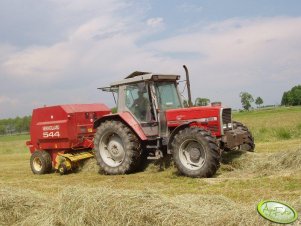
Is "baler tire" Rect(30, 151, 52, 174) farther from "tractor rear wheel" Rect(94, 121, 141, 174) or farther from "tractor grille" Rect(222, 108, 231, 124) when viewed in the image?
"tractor grille" Rect(222, 108, 231, 124)

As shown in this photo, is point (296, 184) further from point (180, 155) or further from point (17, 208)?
point (17, 208)

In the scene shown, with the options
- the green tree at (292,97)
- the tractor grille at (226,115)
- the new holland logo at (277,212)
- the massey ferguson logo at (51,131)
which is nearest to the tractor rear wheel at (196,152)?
the tractor grille at (226,115)

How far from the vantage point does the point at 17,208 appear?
17.6ft

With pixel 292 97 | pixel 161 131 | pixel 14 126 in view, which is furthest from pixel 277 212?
pixel 292 97

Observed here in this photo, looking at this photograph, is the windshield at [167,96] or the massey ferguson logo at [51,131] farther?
the massey ferguson logo at [51,131]

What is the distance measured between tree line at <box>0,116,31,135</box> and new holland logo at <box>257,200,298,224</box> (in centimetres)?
9329

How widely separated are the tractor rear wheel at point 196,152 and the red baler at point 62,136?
303 cm

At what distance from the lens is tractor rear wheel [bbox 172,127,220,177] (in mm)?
8398

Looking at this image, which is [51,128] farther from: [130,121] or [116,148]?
[130,121]

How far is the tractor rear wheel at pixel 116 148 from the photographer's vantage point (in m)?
9.77

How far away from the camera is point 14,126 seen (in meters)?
99.0

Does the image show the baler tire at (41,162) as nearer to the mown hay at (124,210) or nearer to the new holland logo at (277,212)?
the mown hay at (124,210)

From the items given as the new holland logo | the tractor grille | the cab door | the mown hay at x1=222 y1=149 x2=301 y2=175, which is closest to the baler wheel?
the cab door

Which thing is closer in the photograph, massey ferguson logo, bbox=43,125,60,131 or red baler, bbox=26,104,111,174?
red baler, bbox=26,104,111,174
